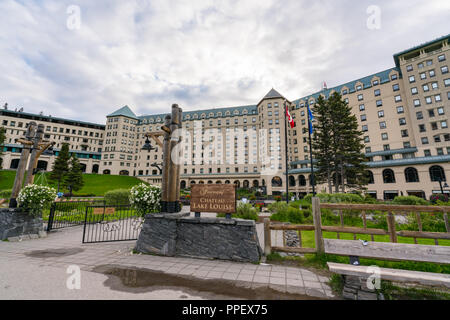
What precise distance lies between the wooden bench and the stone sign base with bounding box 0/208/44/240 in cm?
1224

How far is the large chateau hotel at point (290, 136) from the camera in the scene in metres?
35.6

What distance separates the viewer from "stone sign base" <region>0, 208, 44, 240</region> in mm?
8094

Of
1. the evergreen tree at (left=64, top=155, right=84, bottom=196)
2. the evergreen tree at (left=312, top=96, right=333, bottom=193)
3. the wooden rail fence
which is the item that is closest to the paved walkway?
the wooden rail fence

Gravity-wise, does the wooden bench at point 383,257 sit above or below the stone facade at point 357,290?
above

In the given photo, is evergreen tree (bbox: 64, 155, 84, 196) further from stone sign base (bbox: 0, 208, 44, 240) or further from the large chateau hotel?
stone sign base (bbox: 0, 208, 44, 240)

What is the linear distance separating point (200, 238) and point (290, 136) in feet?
185

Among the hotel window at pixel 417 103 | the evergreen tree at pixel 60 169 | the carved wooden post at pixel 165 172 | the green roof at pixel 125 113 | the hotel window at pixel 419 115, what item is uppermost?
the green roof at pixel 125 113

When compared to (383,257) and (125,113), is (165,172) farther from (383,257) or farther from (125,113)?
(125,113)

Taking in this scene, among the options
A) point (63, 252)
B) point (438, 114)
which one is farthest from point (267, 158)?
point (63, 252)

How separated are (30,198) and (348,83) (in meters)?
65.2

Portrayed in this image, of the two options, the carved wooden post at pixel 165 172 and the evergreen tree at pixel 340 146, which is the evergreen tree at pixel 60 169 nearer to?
the carved wooden post at pixel 165 172

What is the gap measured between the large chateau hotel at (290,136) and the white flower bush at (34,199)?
25.0ft

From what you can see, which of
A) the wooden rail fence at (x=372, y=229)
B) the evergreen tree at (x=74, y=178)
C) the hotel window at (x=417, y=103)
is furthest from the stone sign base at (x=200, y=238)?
the hotel window at (x=417, y=103)

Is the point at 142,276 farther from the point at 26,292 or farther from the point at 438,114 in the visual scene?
the point at 438,114
